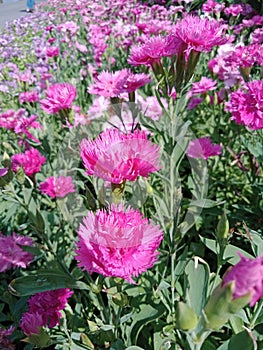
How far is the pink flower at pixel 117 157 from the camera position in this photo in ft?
2.08

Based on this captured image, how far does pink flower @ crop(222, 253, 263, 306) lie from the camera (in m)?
0.37

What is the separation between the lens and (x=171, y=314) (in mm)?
938

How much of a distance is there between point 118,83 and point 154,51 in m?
0.20

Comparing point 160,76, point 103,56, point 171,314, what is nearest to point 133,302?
point 171,314

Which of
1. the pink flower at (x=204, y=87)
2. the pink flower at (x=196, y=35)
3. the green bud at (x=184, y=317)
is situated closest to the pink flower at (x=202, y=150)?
the pink flower at (x=204, y=87)

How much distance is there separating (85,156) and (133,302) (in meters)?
0.49

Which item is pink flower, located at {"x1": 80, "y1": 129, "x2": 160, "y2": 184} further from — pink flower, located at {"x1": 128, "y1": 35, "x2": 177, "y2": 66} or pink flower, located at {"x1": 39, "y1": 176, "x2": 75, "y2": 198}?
pink flower, located at {"x1": 39, "y1": 176, "x2": 75, "y2": 198}

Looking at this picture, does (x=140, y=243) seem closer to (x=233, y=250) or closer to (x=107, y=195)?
(x=107, y=195)

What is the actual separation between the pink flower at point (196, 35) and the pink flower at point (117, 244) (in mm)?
386

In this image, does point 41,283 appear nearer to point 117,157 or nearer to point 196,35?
point 117,157

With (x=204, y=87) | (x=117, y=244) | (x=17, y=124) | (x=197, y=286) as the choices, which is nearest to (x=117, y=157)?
(x=117, y=244)

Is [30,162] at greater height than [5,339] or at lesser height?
greater

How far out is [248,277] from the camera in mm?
370

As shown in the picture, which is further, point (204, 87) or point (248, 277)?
point (204, 87)
